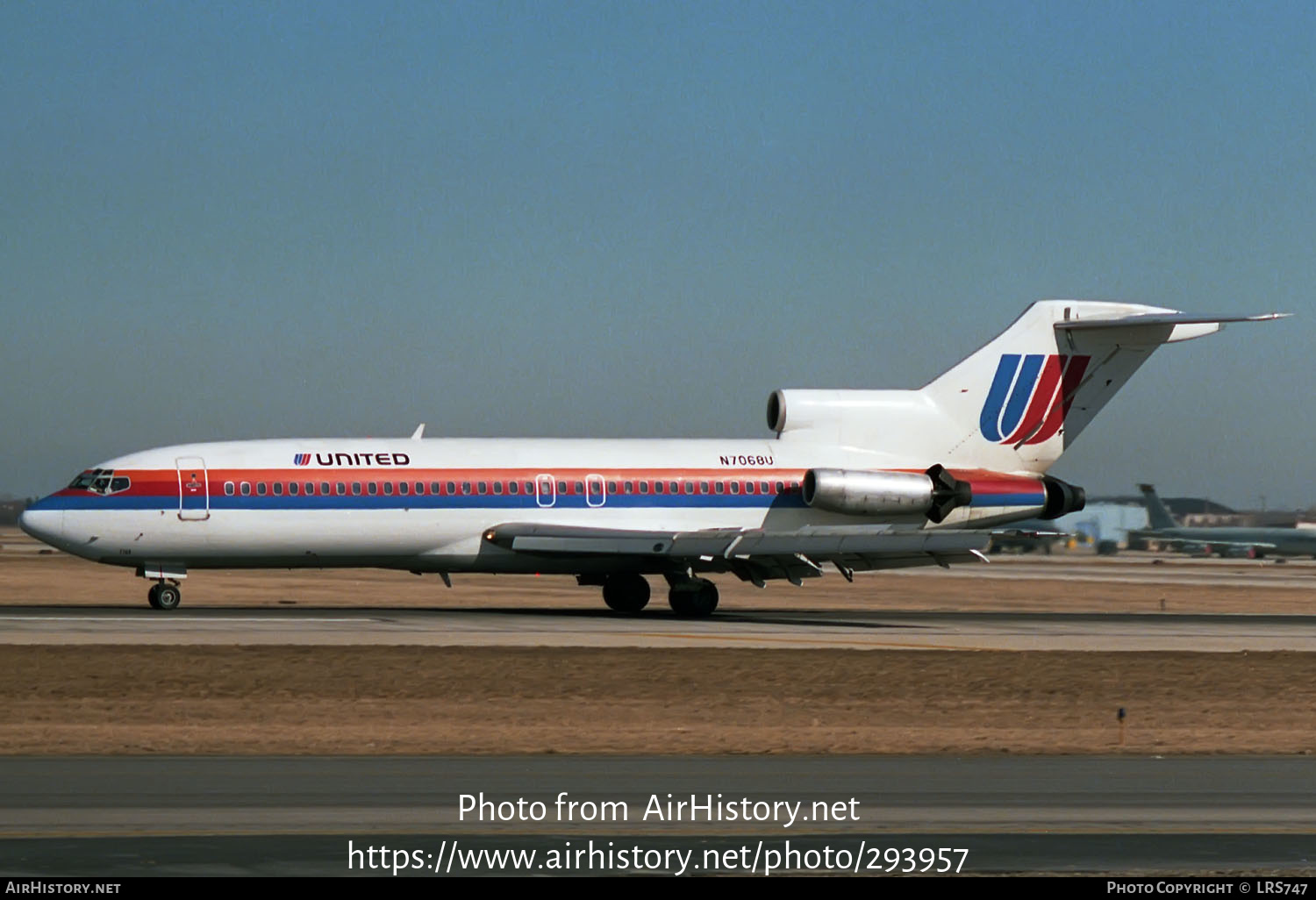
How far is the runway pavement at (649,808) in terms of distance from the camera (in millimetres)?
11812

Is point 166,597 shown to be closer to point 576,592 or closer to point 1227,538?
point 576,592

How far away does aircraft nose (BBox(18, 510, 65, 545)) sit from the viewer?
3775 cm

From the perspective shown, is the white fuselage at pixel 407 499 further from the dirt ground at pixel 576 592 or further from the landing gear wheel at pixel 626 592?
the dirt ground at pixel 576 592

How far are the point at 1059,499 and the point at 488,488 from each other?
576 inches

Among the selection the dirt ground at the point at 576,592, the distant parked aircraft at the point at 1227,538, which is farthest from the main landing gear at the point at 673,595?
the distant parked aircraft at the point at 1227,538

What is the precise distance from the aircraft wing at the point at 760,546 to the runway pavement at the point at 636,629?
4.19 ft

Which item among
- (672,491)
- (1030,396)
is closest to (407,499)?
(672,491)

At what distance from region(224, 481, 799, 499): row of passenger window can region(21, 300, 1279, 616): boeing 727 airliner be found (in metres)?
0.04

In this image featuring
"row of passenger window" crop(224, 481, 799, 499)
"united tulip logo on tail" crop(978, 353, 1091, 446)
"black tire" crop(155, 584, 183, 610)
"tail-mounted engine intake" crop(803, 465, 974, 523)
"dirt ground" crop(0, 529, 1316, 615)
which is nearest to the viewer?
"black tire" crop(155, 584, 183, 610)

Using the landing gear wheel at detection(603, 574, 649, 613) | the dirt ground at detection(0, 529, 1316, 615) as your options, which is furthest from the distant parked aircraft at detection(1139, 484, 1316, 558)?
the landing gear wheel at detection(603, 574, 649, 613)

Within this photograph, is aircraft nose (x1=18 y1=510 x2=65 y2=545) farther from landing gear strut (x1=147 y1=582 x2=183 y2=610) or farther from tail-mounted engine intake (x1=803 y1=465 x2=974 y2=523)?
tail-mounted engine intake (x1=803 y1=465 x2=974 y2=523)
